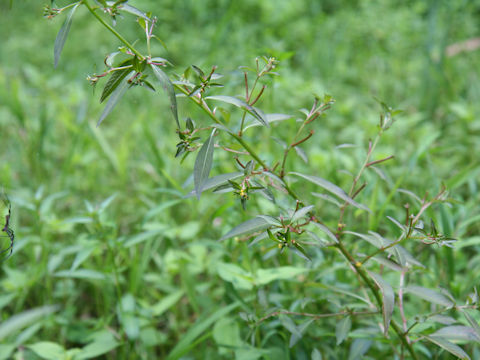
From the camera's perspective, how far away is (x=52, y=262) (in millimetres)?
1480

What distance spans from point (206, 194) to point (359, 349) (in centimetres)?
115

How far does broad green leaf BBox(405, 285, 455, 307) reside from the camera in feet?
2.90

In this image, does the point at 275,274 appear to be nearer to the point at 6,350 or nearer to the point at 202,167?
the point at 202,167

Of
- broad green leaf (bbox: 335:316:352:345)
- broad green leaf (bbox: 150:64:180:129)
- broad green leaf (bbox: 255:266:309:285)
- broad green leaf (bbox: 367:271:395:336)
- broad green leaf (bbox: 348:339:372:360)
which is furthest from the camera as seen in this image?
broad green leaf (bbox: 255:266:309:285)

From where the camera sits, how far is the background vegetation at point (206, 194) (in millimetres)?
1244

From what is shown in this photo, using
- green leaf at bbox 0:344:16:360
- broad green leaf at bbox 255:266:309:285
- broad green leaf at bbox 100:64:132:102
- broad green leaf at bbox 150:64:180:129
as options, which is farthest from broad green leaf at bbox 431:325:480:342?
green leaf at bbox 0:344:16:360

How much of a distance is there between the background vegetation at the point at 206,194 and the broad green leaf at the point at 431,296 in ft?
0.36

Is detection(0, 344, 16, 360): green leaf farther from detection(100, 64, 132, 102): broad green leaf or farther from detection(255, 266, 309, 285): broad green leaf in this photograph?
detection(100, 64, 132, 102): broad green leaf

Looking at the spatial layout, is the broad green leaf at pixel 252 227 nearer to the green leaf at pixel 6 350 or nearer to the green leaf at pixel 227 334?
the green leaf at pixel 227 334

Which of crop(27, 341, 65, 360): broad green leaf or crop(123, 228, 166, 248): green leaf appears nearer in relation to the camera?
crop(27, 341, 65, 360): broad green leaf

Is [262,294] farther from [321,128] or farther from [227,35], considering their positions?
[227,35]

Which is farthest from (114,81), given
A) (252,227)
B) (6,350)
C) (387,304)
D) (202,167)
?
(6,350)

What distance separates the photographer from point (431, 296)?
2.99 feet

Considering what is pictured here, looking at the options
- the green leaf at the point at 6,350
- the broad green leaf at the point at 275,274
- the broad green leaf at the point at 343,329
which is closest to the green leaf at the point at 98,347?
the green leaf at the point at 6,350
